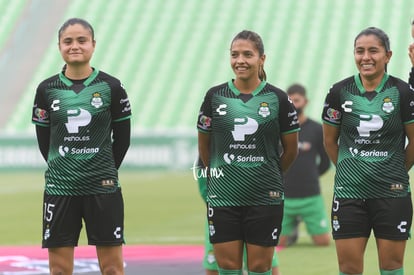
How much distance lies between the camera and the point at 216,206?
7.59 m

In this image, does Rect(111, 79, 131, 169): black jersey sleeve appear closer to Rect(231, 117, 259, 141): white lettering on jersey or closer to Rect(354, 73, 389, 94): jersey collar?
Rect(231, 117, 259, 141): white lettering on jersey

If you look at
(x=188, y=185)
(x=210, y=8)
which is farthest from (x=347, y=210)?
(x=210, y=8)

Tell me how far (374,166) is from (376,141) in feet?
0.61

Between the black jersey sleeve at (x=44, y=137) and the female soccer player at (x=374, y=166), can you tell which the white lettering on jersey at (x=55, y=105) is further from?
the female soccer player at (x=374, y=166)

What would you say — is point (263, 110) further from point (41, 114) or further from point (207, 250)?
point (207, 250)

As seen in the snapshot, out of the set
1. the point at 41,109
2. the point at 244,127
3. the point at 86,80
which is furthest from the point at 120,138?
the point at 244,127

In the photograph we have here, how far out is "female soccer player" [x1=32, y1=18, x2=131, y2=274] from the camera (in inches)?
294

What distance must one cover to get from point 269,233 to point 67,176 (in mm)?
1546

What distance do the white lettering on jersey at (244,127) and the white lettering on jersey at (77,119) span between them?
3.54 ft

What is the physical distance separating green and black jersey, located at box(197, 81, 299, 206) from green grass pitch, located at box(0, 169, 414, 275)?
3332 millimetres

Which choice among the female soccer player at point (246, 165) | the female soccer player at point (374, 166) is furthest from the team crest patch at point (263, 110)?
the female soccer player at point (374, 166)

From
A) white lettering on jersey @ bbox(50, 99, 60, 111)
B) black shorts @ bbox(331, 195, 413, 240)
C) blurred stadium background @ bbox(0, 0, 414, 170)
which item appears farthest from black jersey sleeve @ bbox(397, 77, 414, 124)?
blurred stadium background @ bbox(0, 0, 414, 170)

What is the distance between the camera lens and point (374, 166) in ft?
24.5

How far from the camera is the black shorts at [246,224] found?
24.7 feet
